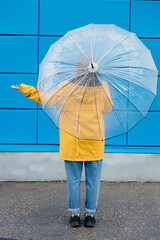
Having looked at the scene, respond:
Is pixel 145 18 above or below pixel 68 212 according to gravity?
above

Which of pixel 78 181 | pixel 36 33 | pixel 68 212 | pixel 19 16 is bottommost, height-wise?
pixel 68 212

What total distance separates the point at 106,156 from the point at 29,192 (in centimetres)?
119

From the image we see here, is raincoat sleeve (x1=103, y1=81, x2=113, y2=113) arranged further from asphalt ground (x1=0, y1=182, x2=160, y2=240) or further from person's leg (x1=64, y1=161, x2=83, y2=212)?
asphalt ground (x1=0, y1=182, x2=160, y2=240)

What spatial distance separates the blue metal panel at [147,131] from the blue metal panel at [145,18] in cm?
113

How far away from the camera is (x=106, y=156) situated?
6.15 meters

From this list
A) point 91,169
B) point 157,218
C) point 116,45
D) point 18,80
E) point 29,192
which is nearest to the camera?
point 116,45

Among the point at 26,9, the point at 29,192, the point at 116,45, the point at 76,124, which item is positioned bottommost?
the point at 29,192

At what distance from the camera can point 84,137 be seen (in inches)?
155


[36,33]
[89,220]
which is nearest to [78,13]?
[36,33]

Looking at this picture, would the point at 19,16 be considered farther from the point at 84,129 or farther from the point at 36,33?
the point at 84,129

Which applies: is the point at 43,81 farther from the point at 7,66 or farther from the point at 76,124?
the point at 7,66

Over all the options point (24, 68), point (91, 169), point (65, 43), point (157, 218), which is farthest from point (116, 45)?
point (24, 68)

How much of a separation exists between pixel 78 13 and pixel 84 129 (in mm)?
2589

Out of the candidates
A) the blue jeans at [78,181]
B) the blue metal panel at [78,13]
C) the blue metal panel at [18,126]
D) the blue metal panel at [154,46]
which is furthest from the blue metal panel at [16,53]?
the blue jeans at [78,181]
